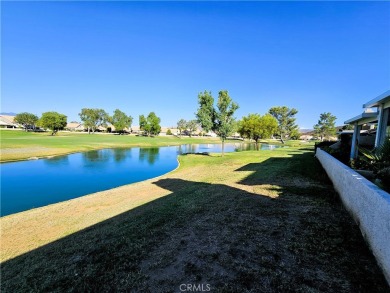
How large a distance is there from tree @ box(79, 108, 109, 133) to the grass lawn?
11318 centimetres

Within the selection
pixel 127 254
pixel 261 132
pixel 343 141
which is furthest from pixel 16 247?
pixel 261 132

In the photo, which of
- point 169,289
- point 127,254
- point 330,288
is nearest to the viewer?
point 330,288

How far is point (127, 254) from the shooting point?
5.13 m

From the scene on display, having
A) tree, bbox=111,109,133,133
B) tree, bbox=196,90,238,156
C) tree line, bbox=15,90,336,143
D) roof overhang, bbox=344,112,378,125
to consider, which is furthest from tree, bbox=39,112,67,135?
roof overhang, bbox=344,112,378,125

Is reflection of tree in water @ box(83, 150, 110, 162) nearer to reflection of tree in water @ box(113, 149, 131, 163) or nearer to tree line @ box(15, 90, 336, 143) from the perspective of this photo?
reflection of tree in water @ box(113, 149, 131, 163)

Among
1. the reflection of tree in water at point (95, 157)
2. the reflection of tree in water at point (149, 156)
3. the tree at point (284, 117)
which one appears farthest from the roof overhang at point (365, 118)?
the tree at point (284, 117)

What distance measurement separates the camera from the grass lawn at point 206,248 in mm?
3832

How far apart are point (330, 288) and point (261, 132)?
4868cm

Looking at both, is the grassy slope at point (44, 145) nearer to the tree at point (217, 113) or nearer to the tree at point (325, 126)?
the tree at point (217, 113)

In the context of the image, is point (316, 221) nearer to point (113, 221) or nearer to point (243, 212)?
point (243, 212)

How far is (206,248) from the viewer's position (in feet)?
16.1

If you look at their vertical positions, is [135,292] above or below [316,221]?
below

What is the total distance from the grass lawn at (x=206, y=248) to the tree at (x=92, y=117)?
371 feet

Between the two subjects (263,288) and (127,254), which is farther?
(127,254)
